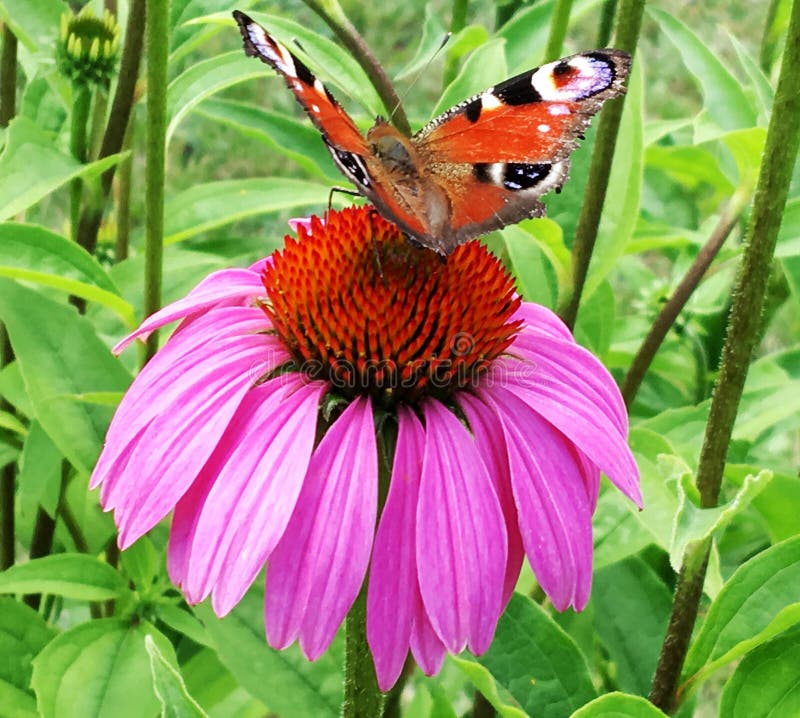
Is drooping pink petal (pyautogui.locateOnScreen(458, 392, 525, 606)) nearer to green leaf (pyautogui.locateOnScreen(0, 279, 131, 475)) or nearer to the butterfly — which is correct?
the butterfly

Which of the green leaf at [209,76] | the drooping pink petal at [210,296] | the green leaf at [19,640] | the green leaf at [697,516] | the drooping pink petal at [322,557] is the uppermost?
the green leaf at [209,76]

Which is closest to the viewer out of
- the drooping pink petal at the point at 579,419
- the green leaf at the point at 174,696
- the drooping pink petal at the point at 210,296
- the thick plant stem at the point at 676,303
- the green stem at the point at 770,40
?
the green leaf at the point at 174,696

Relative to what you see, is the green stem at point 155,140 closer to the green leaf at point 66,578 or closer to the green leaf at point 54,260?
the green leaf at point 54,260

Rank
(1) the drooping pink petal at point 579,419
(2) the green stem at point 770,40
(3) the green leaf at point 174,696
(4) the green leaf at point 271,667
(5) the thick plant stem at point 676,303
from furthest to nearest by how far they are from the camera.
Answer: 1. (2) the green stem at point 770,40
2. (5) the thick plant stem at point 676,303
3. (4) the green leaf at point 271,667
4. (1) the drooping pink petal at point 579,419
5. (3) the green leaf at point 174,696


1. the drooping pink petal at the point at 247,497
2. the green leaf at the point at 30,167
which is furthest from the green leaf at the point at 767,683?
the green leaf at the point at 30,167

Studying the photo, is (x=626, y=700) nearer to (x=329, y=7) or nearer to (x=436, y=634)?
(x=436, y=634)

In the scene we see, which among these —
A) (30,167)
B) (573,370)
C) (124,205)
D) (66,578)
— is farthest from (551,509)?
(124,205)

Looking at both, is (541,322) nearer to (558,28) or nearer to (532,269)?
(532,269)
